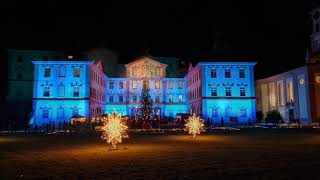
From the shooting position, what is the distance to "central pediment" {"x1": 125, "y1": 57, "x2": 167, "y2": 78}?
221ft

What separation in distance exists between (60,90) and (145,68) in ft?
60.9

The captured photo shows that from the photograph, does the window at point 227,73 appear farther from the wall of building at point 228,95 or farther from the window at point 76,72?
the window at point 76,72

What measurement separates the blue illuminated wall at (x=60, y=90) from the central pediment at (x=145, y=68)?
44.4ft

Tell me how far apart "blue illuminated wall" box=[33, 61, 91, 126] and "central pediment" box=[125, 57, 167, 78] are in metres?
13.5

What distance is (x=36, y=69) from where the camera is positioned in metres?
56.1

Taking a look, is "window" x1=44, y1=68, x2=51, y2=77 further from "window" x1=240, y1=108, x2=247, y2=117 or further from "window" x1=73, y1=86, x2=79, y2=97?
"window" x1=240, y1=108, x2=247, y2=117

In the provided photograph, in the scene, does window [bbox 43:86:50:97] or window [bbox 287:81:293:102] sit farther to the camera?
A: window [bbox 43:86:50:97]


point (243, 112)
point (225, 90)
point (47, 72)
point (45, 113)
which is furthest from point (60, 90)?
point (243, 112)

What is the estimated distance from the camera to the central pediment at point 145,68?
221 ft

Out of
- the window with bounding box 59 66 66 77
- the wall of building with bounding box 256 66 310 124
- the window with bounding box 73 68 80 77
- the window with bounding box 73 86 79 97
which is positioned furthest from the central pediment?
the wall of building with bounding box 256 66 310 124

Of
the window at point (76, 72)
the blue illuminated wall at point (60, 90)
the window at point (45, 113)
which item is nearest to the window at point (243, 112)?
the blue illuminated wall at point (60, 90)

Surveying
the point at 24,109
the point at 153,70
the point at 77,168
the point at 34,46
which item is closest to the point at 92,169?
the point at 77,168

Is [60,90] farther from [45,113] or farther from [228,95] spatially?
[228,95]

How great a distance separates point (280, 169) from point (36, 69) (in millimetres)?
52201
